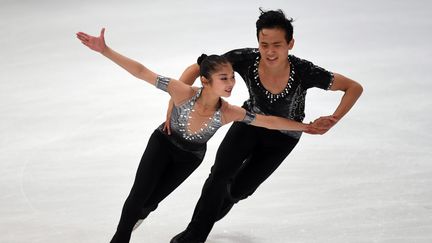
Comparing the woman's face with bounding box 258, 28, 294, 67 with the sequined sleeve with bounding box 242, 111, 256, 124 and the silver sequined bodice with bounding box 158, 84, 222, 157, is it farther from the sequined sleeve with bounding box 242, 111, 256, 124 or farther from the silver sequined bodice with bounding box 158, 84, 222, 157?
the silver sequined bodice with bounding box 158, 84, 222, 157

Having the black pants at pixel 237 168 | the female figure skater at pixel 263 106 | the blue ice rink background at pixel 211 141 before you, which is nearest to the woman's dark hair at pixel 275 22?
the female figure skater at pixel 263 106

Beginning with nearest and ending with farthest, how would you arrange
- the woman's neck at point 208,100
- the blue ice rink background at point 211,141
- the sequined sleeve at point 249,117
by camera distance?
the woman's neck at point 208,100
the sequined sleeve at point 249,117
the blue ice rink background at point 211,141

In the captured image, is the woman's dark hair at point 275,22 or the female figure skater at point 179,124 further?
the woman's dark hair at point 275,22

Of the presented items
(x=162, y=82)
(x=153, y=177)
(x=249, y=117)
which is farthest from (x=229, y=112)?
(x=153, y=177)

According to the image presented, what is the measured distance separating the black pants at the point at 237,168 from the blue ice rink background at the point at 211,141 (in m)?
0.36

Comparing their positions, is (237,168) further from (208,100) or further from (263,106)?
(208,100)

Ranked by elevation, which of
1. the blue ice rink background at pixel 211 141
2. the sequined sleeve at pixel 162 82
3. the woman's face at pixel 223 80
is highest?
the woman's face at pixel 223 80

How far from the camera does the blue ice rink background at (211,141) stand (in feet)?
Answer: 15.7

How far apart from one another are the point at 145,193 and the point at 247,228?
3.06 ft

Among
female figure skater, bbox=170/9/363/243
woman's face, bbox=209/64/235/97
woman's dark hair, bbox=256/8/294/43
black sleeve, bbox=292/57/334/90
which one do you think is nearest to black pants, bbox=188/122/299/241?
female figure skater, bbox=170/9/363/243

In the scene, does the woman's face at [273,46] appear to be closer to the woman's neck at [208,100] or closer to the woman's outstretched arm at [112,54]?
the woman's neck at [208,100]

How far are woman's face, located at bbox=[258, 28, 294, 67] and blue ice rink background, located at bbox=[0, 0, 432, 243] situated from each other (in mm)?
1069

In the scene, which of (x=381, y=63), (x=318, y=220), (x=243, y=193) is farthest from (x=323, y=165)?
(x=381, y=63)

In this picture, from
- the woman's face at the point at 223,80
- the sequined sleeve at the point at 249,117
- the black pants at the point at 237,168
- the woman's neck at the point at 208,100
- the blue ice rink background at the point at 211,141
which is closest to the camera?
the woman's face at the point at 223,80
